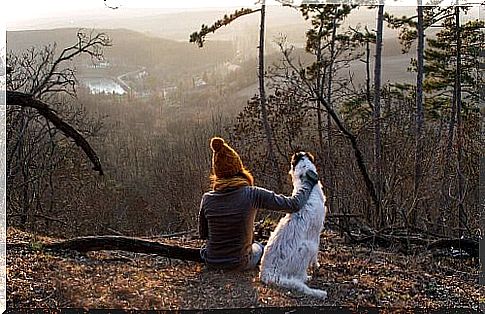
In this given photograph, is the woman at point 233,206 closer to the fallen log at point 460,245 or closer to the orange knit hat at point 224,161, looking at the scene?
the orange knit hat at point 224,161

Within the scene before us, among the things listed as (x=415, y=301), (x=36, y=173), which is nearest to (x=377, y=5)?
(x=415, y=301)

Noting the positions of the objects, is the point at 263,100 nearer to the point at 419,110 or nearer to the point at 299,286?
the point at 419,110

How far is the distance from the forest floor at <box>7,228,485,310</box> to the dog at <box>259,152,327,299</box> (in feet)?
0.21

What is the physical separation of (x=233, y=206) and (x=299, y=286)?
0.63 m

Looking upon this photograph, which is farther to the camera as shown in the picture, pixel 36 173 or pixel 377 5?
pixel 36 173

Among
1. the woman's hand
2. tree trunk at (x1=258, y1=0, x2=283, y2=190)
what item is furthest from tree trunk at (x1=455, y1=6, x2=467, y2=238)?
the woman's hand

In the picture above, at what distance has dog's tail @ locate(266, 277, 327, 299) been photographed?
12.8 feet

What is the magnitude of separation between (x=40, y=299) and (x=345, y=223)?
2.43 m

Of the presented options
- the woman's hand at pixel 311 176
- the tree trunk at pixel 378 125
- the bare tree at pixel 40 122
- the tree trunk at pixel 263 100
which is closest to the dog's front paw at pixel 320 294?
the woman's hand at pixel 311 176

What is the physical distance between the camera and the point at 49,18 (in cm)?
461

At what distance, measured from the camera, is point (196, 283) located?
13.4 feet

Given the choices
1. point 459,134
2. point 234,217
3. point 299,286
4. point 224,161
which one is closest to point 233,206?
point 234,217

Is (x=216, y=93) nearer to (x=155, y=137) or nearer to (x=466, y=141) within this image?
(x=155, y=137)

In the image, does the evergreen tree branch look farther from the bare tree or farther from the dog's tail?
the dog's tail
